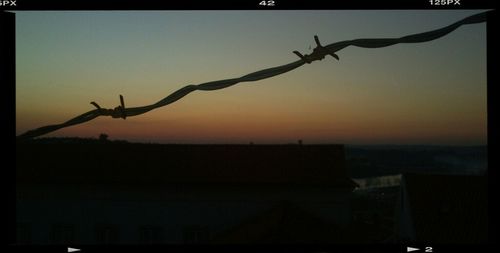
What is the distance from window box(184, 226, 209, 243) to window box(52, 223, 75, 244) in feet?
1.95

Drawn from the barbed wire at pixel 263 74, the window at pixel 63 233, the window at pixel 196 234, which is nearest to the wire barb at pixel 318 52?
the barbed wire at pixel 263 74

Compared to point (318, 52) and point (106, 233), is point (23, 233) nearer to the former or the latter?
point (106, 233)

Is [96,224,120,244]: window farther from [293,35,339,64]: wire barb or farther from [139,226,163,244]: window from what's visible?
[293,35,339,64]: wire barb

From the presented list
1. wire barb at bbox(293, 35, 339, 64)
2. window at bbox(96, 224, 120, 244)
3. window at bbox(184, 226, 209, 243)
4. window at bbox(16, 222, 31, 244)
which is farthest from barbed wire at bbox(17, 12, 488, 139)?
window at bbox(184, 226, 209, 243)

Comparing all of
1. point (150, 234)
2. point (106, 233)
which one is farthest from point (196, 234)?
point (106, 233)

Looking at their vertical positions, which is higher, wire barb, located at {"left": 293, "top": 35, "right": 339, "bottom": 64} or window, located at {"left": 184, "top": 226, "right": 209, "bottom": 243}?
wire barb, located at {"left": 293, "top": 35, "right": 339, "bottom": 64}

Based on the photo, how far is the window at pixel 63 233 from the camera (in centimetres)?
275

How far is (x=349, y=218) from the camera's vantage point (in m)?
2.85

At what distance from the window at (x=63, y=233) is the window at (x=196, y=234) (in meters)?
0.60

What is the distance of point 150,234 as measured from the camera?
2.78 metres

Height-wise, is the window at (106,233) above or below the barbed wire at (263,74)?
below

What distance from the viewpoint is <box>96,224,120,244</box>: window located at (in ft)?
9.08

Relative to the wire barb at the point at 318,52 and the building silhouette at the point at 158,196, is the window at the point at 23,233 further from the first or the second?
the wire barb at the point at 318,52

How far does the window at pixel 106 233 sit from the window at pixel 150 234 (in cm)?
12
